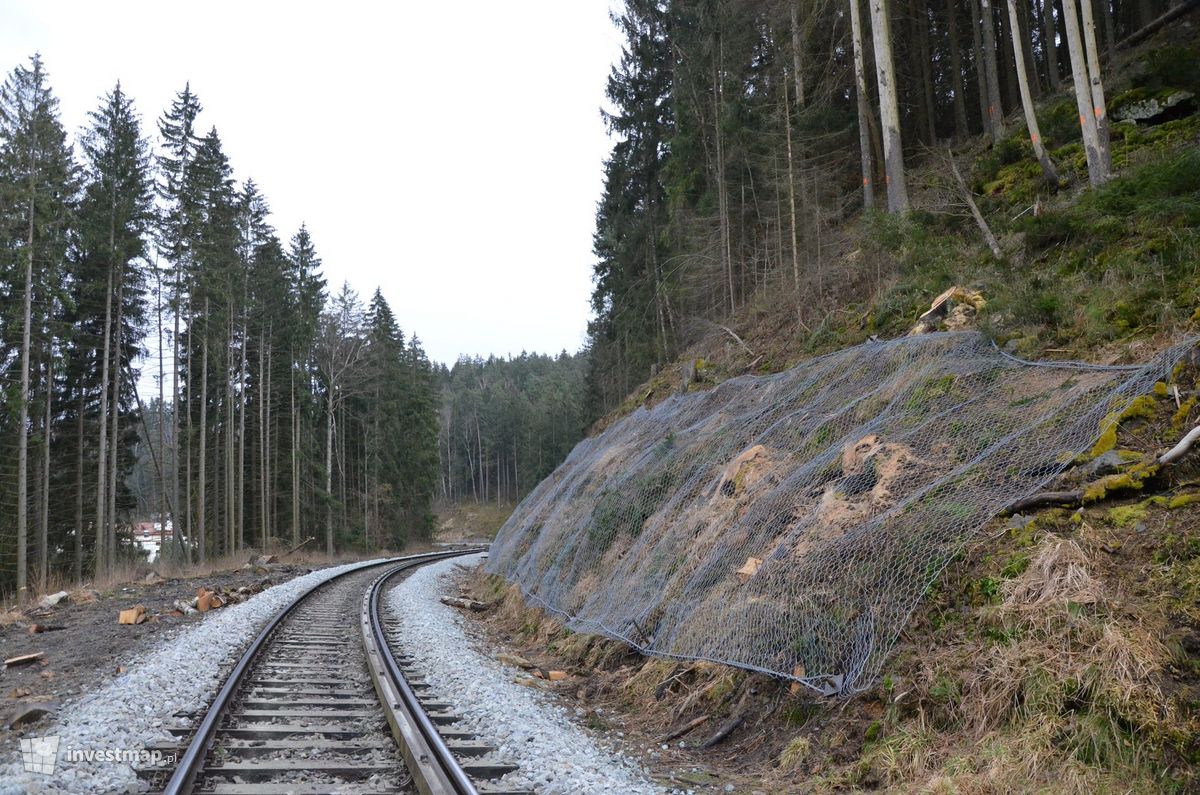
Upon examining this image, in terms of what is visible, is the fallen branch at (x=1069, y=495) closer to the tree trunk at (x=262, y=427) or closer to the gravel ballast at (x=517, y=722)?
the gravel ballast at (x=517, y=722)

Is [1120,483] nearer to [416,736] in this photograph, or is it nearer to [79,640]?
[416,736]

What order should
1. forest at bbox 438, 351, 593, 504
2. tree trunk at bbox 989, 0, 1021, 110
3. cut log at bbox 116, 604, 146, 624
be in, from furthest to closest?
forest at bbox 438, 351, 593, 504, tree trunk at bbox 989, 0, 1021, 110, cut log at bbox 116, 604, 146, 624

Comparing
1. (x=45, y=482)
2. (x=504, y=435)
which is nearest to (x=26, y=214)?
(x=45, y=482)

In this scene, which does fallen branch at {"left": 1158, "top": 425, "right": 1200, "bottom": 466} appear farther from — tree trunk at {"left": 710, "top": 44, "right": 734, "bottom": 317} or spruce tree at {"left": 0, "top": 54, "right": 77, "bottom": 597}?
spruce tree at {"left": 0, "top": 54, "right": 77, "bottom": 597}

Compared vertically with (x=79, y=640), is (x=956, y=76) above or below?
above

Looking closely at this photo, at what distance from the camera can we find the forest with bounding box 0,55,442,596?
17.5 m

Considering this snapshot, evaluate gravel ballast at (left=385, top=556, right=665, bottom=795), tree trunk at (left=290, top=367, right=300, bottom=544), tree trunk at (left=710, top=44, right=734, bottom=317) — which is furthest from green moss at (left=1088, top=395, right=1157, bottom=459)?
tree trunk at (left=290, top=367, right=300, bottom=544)

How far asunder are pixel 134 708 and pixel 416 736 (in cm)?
264

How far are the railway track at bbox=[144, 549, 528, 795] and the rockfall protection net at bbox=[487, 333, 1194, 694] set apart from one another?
2.30 metres

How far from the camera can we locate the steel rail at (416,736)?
4094 millimetres

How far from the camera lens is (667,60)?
26.0 m

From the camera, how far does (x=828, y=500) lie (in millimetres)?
6449

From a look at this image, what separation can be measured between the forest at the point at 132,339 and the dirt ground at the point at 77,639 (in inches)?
190

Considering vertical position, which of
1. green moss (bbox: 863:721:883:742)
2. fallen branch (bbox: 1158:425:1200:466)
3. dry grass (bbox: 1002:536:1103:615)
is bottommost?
green moss (bbox: 863:721:883:742)
